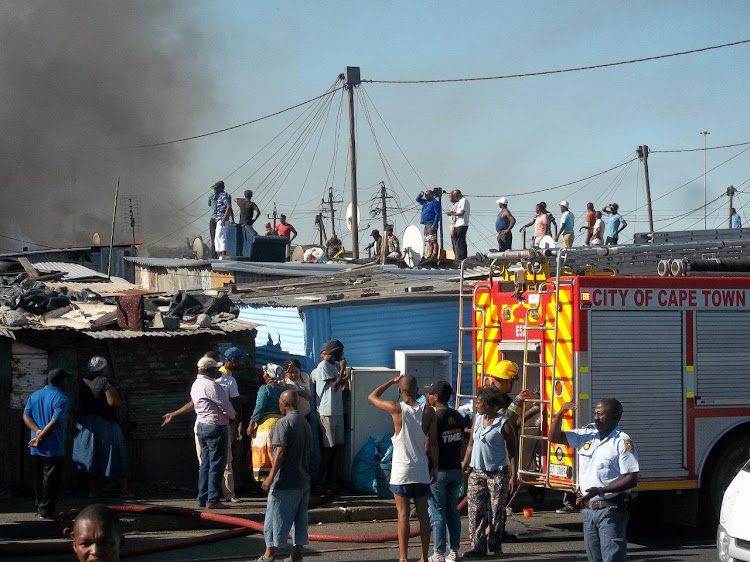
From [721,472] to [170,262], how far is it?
16.2 meters

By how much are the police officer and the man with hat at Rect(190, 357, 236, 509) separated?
5216 millimetres

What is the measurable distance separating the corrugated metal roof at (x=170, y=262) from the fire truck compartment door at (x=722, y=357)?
42.8 feet

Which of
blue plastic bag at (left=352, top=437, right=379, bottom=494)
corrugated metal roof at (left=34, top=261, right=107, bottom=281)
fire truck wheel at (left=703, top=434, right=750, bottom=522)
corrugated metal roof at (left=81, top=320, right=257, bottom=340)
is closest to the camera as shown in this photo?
fire truck wheel at (left=703, top=434, right=750, bottom=522)

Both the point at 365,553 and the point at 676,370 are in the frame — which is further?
the point at 676,370

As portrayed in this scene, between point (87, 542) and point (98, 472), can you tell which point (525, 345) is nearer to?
point (98, 472)

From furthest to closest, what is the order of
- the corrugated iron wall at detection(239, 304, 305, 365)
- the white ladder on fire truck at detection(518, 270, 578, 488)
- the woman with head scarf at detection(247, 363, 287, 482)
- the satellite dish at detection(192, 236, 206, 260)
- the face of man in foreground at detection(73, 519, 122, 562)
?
the satellite dish at detection(192, 236, 206, 260)
the corrugated iron wall at detection(239, 304, 305, 365)
the woman with head scarf at detection(247, 363, 287, 482)
the white ladder on fire truck at detection(518, 270, 578, 488)
the face of man in foreground at detection(73, 519, 122, 562)

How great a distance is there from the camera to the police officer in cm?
703

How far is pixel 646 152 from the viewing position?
42031 mm

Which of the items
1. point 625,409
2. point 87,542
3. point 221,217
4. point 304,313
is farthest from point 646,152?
point 87,542

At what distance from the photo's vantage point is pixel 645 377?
10523 mm

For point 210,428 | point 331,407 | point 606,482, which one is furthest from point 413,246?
point 606,482

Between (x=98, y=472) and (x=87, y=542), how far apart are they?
835cm

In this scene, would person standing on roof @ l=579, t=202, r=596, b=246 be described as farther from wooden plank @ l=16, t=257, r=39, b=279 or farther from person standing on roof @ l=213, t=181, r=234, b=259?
wooden plank @ l=16, t=257, r=39, b=279

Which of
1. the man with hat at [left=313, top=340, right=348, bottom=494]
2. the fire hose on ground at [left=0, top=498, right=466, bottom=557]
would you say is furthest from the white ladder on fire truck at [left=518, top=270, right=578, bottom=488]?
the man with hat at [left=313, top=340, right=348, bottom=494]
